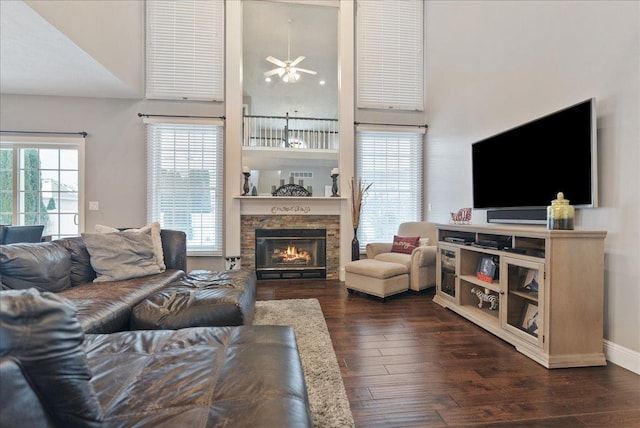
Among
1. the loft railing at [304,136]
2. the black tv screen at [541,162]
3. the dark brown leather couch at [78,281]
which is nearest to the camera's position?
the dark brown leather couch at [78,281]

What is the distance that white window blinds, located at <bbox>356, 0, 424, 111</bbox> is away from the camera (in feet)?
16.7

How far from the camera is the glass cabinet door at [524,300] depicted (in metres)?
2.23

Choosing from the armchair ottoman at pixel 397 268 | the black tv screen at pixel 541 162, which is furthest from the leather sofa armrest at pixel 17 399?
the armchair ottoman at pixel 397 268

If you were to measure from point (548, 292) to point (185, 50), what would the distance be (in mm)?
5384

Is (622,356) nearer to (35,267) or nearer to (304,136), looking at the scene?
(35,267)

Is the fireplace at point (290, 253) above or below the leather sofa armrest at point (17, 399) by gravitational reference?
below

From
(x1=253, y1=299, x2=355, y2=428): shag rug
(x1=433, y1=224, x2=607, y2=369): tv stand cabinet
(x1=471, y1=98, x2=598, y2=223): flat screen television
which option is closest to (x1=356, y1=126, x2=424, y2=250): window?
(x1=471, y1=98, x2=598, y2=223): flat screen television

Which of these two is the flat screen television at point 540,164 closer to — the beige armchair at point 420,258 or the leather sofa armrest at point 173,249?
the beige armchair at point 420,258

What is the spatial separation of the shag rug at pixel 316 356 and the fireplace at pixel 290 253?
1.32m

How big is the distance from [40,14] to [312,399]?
3.74 metres

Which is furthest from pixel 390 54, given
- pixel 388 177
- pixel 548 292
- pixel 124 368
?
pixel 124 368

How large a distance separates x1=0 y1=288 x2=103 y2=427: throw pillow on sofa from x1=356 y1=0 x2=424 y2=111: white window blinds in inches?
197

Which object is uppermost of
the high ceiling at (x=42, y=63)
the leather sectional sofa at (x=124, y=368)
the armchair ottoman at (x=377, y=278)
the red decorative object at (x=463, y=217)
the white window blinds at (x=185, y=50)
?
the white window blinds at (x=185, y=50)

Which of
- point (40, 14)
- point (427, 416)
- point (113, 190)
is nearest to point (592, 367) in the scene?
point (427, 416)
